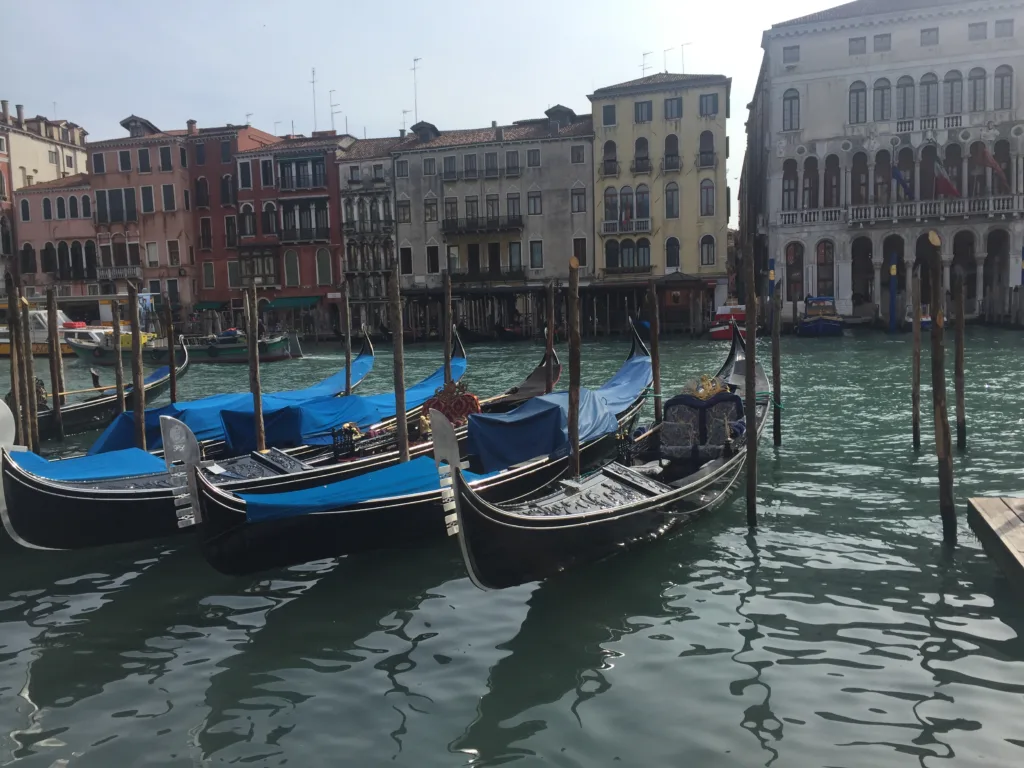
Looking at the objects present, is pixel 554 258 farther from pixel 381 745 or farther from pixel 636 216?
Result: pixel 381 745

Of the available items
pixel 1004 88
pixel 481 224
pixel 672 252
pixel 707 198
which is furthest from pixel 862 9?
pixel 481 224

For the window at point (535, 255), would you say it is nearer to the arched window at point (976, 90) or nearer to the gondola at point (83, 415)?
the arched window at point (976, 90)

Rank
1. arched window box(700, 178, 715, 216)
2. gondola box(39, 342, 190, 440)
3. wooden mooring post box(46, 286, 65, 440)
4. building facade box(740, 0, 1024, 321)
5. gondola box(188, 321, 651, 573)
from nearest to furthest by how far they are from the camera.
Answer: gondola box(188, 321, 651, 573)
wooden mooring post box(46, 286, 65, 440)
gondola box(39, 342, 190, 440)
building facade box(740, 0, 1024, 321)
arched window box(700, 178, 715, 216)

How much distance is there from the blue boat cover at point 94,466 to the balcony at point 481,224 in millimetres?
24953

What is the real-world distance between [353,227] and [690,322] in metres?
13.1

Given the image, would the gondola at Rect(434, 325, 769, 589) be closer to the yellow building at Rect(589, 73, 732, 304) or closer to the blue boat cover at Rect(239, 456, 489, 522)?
the blue boat cover at Rect(239, 456, 489, 522)

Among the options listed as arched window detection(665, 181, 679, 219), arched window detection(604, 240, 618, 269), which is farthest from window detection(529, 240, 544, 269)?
arched window detection(665, 181, 679, 219)

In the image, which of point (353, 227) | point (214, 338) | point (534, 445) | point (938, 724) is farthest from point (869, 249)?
point (938, 724)

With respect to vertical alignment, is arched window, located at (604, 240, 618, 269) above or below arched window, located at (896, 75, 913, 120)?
below

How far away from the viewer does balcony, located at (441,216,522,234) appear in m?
31.6

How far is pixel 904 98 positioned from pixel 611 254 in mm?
10507

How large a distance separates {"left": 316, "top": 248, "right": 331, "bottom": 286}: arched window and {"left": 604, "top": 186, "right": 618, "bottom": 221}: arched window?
10921 millimetres

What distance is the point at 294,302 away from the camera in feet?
112

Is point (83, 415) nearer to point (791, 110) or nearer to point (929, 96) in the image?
point (791, 110)
